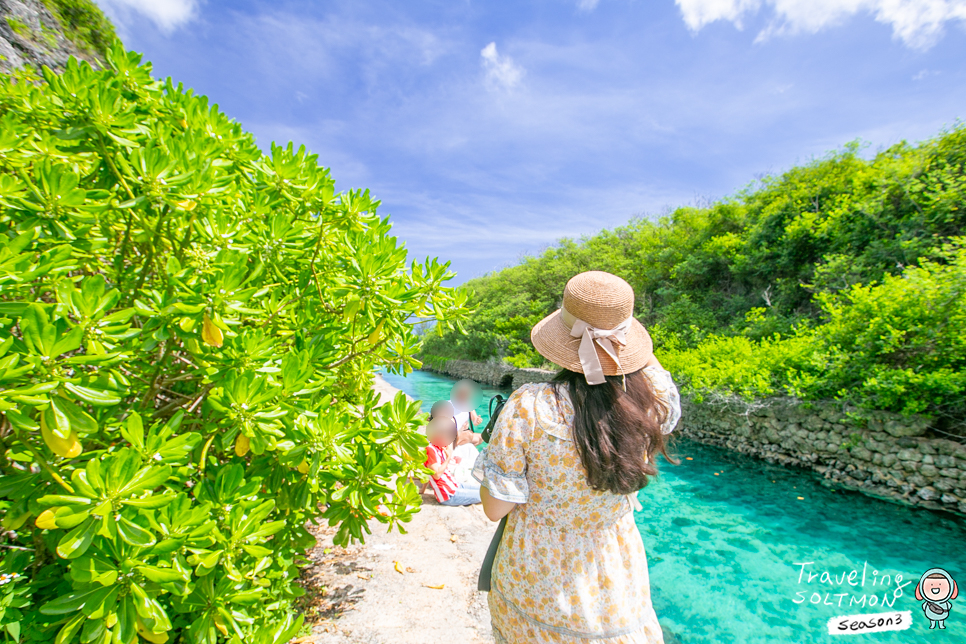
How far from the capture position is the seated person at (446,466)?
466 cm

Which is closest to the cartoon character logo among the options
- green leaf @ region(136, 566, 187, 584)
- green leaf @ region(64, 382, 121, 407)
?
green leaf @ region(136, 566, 187, 584)

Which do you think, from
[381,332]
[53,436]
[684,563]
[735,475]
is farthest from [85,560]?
[735,475]

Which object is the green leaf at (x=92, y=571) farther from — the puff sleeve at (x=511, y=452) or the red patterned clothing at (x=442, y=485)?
the red patterned clothing at (x=442, y=485)

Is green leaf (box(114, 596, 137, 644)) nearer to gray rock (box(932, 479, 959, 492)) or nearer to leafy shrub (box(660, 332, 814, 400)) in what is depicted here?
gray rock (box(932, 479, 959, 492))

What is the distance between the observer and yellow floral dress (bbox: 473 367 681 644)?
1366 mm

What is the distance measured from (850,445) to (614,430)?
8283 mm

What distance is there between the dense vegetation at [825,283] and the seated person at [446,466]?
2.00 metres

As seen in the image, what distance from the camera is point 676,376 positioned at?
35.0 feet

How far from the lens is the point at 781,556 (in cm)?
508

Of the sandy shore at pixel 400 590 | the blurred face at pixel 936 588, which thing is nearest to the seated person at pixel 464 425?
the sandy shore at pixel 400 590

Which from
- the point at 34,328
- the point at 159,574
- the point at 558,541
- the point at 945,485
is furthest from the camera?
the point at 945,485

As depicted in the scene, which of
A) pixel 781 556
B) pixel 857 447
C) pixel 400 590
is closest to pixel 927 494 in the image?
pixel 857 447

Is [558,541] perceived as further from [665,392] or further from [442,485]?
[442,485]

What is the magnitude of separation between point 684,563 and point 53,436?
570 centimetres
